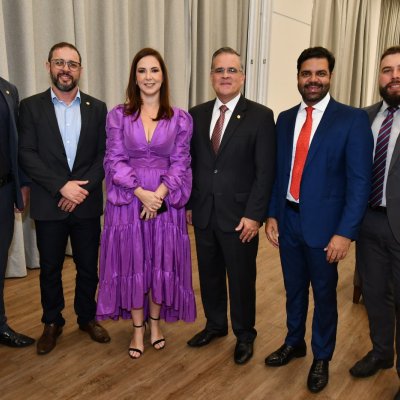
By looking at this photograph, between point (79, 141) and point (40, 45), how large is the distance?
1.81 meters

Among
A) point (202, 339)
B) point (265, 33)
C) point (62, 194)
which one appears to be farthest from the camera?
point (265, 33)

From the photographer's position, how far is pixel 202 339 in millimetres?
2625

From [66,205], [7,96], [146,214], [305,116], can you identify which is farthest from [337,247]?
[7,96]

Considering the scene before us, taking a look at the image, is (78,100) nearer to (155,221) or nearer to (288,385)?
(155,221)

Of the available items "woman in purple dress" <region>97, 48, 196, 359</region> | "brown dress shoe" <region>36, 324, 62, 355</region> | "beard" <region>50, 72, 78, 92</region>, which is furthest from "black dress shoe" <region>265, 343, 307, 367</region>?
"beard" <region>50, 72, 78, 92</region>

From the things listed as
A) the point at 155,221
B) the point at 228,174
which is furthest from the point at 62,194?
the point at 228,174

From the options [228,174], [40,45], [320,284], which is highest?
[40,45]

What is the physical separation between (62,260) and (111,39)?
2530 mm

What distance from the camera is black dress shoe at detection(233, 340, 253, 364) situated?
244 cm

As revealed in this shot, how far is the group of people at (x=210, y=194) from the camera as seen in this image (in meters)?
2.08

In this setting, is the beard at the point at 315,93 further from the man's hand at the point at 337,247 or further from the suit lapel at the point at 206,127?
the man's hand at the point at 337,247

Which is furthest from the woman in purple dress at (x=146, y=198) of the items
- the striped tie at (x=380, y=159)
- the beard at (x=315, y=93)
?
the striped tie at (x=380, y=159)

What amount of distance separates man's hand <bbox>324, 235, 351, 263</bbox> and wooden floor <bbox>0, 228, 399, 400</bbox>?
2.39ft

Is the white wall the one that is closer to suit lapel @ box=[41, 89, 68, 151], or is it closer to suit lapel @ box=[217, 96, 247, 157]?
suit lapel @ box=[217, 96, 247, 157]
